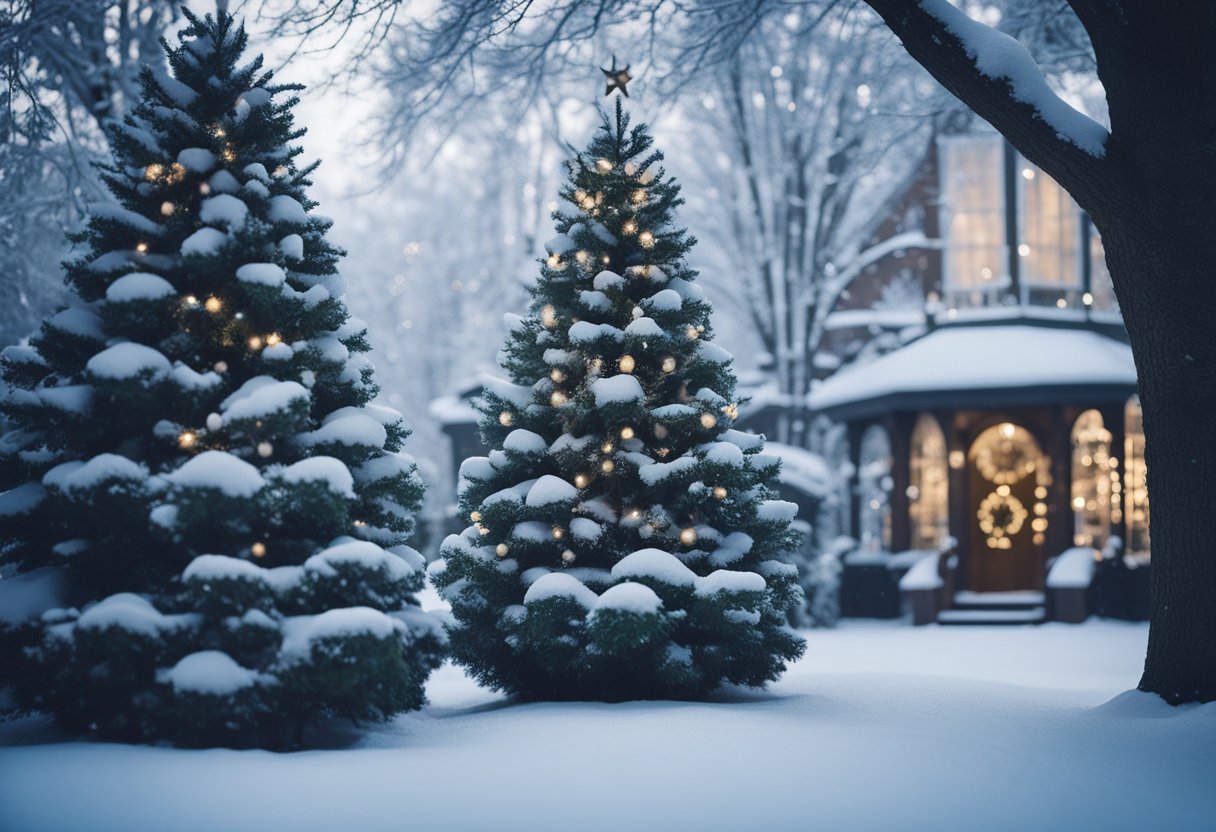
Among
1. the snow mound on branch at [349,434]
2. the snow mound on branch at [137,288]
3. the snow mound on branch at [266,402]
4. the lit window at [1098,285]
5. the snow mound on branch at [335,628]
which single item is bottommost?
the snow mound on branch at [335,628]

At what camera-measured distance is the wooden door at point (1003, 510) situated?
21.3 meters

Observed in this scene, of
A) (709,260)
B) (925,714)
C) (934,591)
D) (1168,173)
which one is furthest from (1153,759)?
(709,260)

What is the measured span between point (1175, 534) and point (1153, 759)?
2054mm

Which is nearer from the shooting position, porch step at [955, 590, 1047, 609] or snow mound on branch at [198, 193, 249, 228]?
snow mound on branch at [198, 193, 249, 228]

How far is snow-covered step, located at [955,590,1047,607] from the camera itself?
66.8 ft

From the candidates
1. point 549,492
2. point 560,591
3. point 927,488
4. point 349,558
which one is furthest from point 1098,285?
point 349,558

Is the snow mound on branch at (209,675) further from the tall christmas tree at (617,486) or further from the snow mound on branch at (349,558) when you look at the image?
the tall christmas tree at (617,486)

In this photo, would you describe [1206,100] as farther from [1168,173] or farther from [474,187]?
[474,187]

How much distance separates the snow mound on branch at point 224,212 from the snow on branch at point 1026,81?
16.1 feet

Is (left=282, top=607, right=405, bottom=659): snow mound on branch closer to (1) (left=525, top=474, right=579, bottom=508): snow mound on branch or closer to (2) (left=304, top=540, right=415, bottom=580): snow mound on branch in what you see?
(2) (left=304, top=540, right=415, bottom=580): snow mound on branch

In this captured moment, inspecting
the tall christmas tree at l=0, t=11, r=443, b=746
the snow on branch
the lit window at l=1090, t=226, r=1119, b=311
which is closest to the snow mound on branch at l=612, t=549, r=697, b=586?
the tall christmas tree at l=0, t=11, r=443, b=746

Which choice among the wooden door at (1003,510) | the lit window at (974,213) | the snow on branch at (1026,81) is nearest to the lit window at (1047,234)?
the lit window at (974,213)

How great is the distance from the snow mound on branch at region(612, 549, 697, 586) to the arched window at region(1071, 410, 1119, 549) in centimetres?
1471

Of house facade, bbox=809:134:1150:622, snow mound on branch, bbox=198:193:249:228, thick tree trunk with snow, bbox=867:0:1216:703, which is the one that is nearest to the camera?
snow mound on branch, bbox=198:193:249:228
